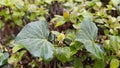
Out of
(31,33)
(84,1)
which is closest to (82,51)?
(31,33)

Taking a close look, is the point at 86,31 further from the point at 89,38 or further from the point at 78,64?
the point at 78,64

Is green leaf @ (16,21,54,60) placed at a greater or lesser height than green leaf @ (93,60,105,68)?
greater

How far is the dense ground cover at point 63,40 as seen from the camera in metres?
1.10

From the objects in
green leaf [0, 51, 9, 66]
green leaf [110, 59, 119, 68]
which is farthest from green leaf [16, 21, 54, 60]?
green leaf [110, 59, 119, 68]

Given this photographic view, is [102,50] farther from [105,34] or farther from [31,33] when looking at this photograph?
[31,33]

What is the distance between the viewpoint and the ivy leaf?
1.08 metres

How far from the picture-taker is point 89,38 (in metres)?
1.13

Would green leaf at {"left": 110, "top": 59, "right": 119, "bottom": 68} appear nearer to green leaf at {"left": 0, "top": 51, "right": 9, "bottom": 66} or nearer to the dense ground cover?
the dense ground cover

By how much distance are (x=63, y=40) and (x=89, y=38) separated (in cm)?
13

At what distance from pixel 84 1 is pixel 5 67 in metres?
0.65

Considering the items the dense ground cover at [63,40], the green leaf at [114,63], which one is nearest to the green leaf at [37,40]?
the dense ground cover at [63,40]

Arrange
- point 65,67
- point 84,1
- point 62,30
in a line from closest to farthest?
point 65,67
point 62,30
point 84,1

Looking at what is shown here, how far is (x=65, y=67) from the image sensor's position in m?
1.20

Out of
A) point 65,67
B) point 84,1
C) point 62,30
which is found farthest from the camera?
point 84,1
